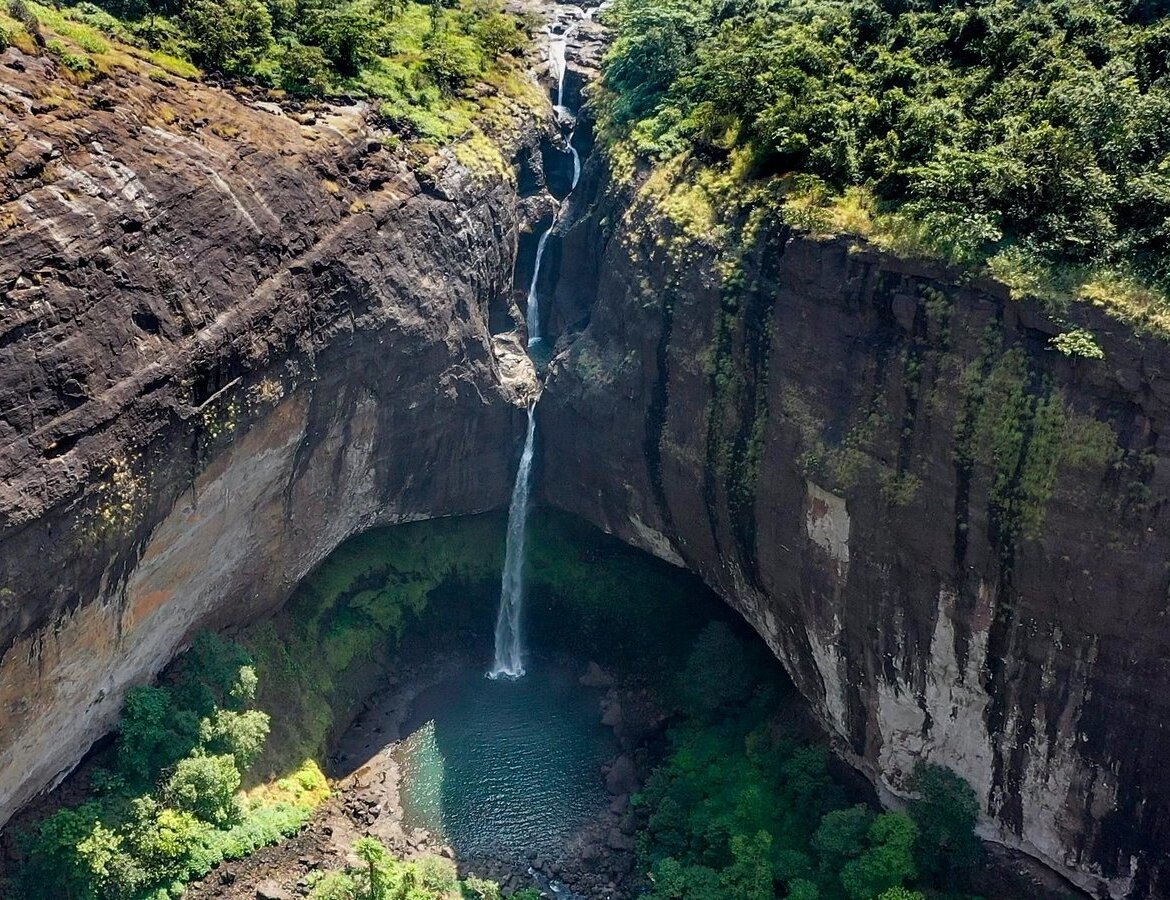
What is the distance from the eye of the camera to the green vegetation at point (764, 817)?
2050cm

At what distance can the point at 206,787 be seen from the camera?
21547 mm

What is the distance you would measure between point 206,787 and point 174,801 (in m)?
0.73

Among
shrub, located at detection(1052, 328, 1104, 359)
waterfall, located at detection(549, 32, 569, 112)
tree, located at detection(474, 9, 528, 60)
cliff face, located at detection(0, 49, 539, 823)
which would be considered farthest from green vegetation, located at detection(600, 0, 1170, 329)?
cliff face, located at detection(0, 49, 539, 823)

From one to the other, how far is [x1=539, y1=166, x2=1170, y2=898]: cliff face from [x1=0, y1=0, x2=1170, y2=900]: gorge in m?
0.06

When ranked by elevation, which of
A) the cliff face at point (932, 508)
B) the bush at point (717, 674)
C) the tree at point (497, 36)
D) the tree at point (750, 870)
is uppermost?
the tree at point (497, 36)

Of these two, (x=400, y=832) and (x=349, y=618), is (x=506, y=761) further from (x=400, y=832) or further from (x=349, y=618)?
(x=349, y=618)

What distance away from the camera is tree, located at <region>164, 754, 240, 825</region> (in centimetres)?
2128

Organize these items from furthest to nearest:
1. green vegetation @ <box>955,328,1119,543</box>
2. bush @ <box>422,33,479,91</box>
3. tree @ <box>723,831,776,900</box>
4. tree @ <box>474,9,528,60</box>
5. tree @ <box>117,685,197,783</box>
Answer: tree @ <box>474,9,528,60</box>
bush @ <box>422,33,479,91</box>
tree @ <box>117,685,197,783</box>
tree @ <box>723,831,776,900</box>
green vegetation @ <box>955,328,1119,543</box>

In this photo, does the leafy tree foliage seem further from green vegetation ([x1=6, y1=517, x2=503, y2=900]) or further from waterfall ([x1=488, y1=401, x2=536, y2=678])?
green vegetation ([x1=6, y1=517, x2=503, y2=900])

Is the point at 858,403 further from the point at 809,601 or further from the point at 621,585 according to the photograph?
the point at 621,585

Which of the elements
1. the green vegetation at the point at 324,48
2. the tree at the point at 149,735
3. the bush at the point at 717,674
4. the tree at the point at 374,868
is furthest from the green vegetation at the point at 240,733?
the green vegetation at the point at 324,48

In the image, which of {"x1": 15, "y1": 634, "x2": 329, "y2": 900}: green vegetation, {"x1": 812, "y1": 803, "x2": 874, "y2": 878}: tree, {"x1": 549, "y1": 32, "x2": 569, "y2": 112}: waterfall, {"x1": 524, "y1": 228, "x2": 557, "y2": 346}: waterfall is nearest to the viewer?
{"x1": 15, "y1": 634, "x2": 329, "y2": 900}: green vegetation

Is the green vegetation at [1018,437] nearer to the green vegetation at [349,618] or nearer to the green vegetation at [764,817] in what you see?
the green vegetation at [764,817]

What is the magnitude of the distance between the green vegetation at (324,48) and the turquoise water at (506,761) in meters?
16.2
